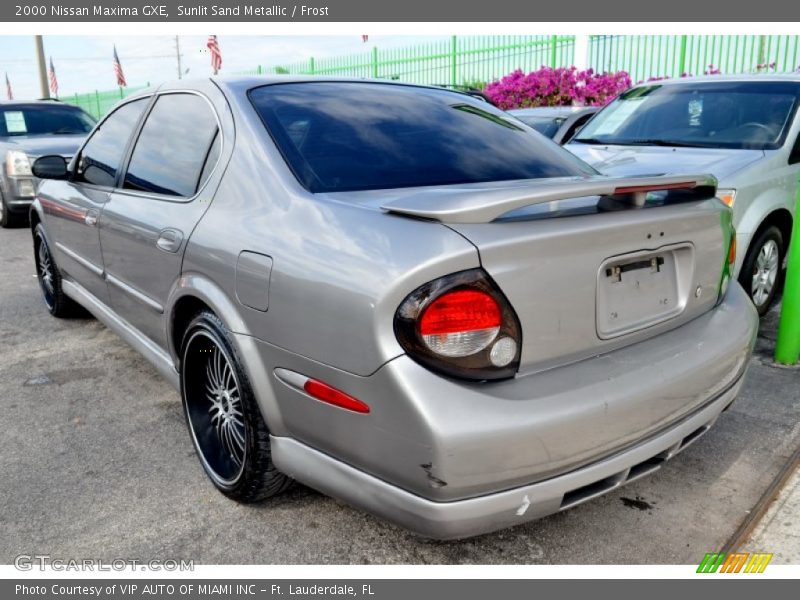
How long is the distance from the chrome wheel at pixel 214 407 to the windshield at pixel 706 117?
3734mm

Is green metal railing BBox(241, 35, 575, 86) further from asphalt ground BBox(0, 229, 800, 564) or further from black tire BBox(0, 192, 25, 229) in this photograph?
asphalt ground BBox(0, 229, 800, 564)

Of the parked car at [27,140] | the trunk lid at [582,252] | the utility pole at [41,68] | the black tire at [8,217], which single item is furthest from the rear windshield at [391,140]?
the utility pole at [41,68]

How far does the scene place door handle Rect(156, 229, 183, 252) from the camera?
2684mm

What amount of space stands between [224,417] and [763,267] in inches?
143

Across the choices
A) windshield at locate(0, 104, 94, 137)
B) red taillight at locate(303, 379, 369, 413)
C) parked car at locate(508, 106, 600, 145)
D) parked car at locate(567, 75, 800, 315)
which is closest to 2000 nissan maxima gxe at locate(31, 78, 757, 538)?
red taillight at locate(303, 379, 369, 413)

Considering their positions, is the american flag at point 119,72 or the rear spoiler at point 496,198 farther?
Answer: the american flag at point 119,72

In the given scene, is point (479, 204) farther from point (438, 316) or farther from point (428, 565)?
point (428, 565)

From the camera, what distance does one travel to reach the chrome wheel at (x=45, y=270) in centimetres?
493

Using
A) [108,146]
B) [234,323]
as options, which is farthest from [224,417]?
[108,146]

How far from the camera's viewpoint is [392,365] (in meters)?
1.77

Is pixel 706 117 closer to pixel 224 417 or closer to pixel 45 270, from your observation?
pixel 224 417

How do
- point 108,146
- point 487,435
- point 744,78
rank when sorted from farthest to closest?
point 744,78 < point 108,146 < point 487,435

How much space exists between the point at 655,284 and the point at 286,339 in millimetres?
1165

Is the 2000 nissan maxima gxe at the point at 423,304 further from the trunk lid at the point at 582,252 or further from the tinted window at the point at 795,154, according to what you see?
the tinted window at the point at 795,154
